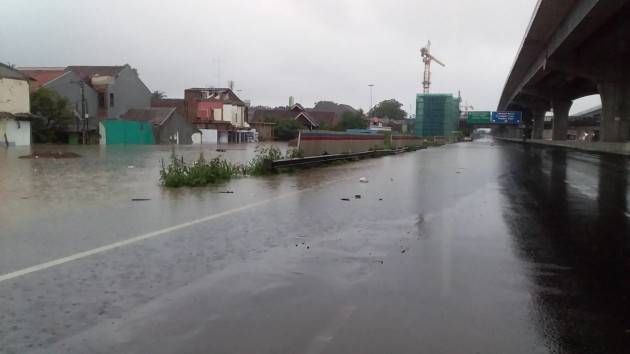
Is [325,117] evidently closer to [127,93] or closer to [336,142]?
[127,93]

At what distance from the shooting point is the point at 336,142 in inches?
1088

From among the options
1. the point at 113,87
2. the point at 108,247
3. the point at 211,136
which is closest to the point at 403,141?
the point at 211,136

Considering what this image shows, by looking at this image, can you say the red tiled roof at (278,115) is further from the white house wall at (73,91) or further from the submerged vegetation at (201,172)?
the submerged vegetation at (201,172)

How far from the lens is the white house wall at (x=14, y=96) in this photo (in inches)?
1848

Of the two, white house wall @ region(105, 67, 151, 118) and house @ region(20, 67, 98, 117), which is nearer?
house @ region(20, 67, 98, 117)

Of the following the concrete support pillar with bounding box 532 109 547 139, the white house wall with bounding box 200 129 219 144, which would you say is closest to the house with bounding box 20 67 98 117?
the white house wall with bounding box 200 129 219 144

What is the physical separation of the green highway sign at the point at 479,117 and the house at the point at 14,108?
274 ft

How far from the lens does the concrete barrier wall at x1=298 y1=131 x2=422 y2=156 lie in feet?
77.7

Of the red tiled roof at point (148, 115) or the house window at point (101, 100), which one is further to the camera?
the house window at point (101, 100)

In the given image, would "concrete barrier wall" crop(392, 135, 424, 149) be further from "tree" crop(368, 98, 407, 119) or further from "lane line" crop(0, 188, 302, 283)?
"tree" crop(368, 98, 407, 119)

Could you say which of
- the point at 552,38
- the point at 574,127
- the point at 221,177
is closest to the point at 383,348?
the point at 221,177

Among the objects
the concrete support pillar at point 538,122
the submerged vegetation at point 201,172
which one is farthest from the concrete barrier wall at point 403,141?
the concrete support pillar at point 538,122

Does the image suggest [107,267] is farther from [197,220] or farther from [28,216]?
[28,216]

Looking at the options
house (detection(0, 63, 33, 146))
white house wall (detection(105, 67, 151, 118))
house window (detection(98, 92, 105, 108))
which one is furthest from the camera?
white house wall (detection(105, 67, 151, 118))
